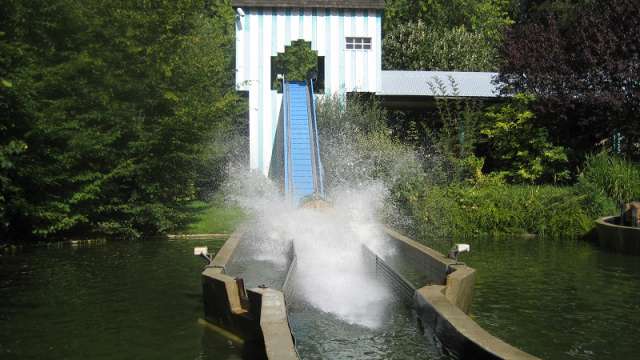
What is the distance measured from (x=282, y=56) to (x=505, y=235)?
14.4 metres

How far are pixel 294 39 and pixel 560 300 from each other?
17173mm

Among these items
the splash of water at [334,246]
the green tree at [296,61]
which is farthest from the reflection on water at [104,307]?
the green tree at [296,61]

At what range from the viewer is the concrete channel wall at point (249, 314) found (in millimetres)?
5824

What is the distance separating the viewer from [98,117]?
16438 mm

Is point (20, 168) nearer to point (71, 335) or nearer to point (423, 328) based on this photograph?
point (71, 335)

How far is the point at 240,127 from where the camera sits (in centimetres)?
2830

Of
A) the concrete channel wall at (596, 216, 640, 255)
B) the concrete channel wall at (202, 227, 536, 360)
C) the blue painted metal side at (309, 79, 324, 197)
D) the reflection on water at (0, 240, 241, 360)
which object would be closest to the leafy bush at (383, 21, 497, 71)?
the blue painted metal side at (309, 79, 324, 197)

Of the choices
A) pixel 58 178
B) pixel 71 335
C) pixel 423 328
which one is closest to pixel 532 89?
pixel 58 178

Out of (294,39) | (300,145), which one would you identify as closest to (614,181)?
(300,145)

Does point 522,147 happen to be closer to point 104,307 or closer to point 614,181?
point 614,181

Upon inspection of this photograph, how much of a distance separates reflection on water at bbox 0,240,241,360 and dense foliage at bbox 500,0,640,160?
12439mm

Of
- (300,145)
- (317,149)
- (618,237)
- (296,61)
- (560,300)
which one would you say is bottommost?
(560,300)

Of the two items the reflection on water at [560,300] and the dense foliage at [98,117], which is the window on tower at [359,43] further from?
the reflection on water at [560,300]

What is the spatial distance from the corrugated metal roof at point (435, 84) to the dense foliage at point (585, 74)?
2896 mm
